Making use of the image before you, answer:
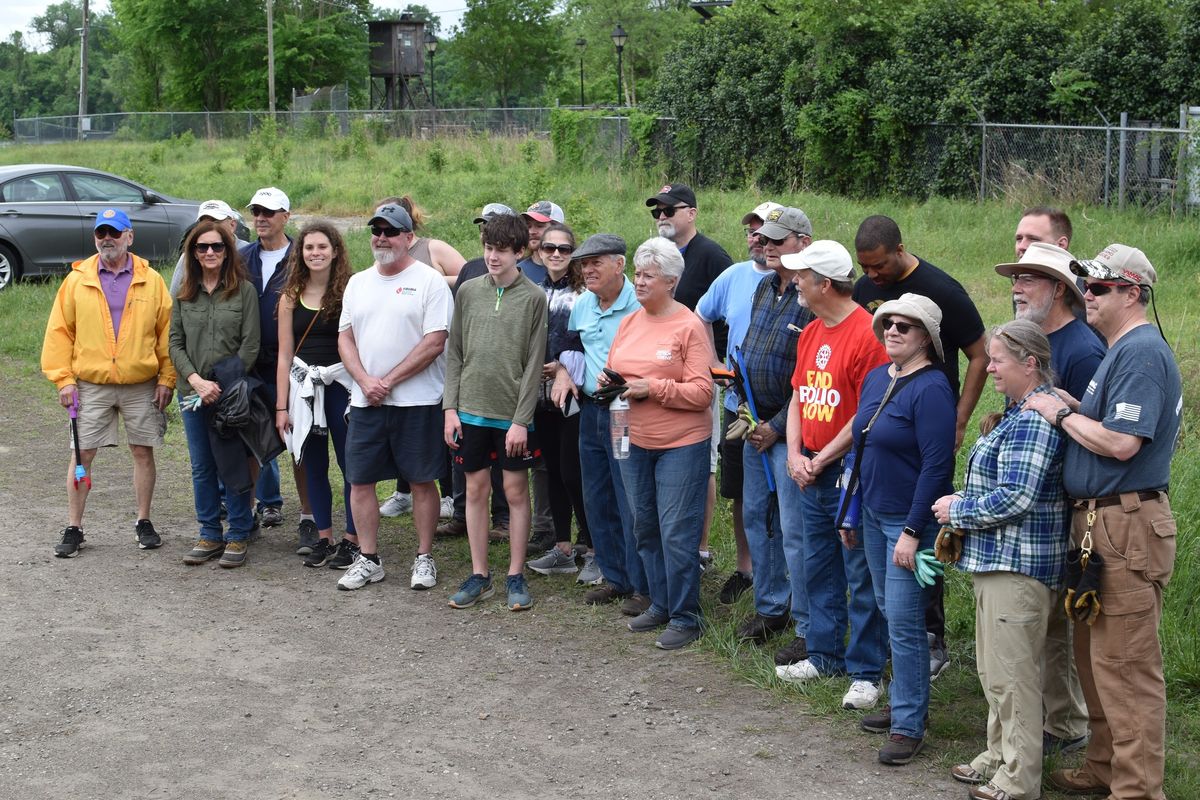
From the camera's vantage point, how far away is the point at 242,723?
5238mm

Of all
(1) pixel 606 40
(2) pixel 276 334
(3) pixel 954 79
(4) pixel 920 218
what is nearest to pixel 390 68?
(1) pixel 606 40

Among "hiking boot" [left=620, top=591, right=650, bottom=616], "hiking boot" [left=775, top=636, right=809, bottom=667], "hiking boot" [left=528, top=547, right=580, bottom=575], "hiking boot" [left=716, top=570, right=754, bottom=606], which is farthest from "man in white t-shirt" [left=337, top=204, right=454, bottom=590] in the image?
"hiking boot" [left=775, top=636, right=809, bottom=667]

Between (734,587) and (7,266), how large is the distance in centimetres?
1270

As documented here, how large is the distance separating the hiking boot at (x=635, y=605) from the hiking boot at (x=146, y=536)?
121 inches

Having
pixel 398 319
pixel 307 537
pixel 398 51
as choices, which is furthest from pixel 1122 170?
pixel 398 51

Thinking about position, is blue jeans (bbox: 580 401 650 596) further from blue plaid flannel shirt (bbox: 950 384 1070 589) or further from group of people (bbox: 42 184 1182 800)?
blue plaid flannel shirt (bbox: 950 384 1070 589)

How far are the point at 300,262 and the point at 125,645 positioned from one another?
2294mm

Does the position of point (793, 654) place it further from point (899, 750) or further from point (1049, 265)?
point (1049, 265)

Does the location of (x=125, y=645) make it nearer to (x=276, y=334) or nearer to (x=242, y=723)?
Result: (x=242, y=723)

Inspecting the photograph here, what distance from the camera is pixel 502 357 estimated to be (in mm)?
6551

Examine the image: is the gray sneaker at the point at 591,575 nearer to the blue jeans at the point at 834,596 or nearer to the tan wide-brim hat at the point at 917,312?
the blue jeans at the point at 834,596

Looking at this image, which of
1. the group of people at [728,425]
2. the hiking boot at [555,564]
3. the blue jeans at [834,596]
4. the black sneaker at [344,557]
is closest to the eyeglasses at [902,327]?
the group of people at [728,425]

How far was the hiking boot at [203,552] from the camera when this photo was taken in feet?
24.3

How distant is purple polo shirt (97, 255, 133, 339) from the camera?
7.43 m
